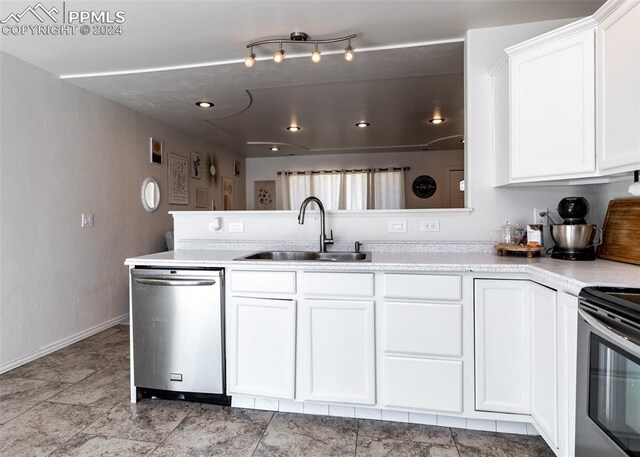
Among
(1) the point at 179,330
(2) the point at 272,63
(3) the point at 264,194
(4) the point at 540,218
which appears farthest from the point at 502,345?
(3) the point at 264,194

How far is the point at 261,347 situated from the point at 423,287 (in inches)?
37.4

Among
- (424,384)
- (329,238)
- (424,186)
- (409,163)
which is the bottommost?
(424,384)

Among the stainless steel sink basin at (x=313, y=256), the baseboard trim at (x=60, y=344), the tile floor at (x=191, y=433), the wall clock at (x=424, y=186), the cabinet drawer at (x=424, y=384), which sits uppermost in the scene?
the wall clock at (x=424, y=186)

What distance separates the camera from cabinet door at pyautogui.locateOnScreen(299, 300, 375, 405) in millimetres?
1936

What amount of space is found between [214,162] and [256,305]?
4372 mm

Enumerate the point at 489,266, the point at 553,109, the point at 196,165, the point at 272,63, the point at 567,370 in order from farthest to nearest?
1. the point at 196,165
2. the point at 272,63
3. the point at 553,109
4. the point at 489,266
5. the point at 567,370

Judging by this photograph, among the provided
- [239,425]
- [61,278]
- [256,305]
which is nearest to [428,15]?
[256,305]

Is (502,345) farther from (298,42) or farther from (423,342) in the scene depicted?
(298,42)

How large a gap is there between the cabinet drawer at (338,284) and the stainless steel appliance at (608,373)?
92cm

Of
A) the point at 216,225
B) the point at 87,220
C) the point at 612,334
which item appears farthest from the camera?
the point at 87,220

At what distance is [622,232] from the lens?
1895 millimetres

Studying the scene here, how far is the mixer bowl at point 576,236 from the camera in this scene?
6.40 feet

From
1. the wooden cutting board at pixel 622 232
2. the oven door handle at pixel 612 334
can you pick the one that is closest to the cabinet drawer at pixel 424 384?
the oven door handle at pixel 612 334

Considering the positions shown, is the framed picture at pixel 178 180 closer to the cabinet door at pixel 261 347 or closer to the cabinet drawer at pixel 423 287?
the cabinet door at pixel 261 347
